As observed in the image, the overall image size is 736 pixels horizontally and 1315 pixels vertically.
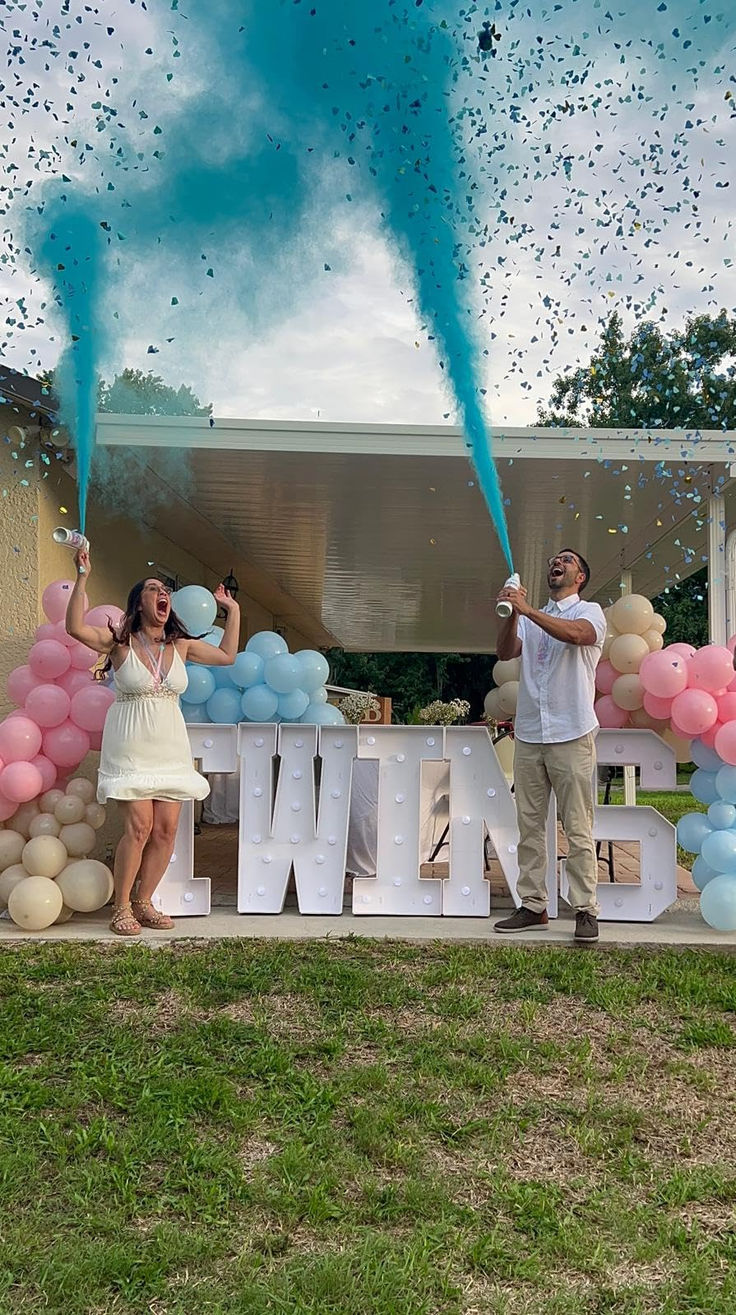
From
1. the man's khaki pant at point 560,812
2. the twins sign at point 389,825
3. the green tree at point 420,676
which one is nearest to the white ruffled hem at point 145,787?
the twins sign at point 389,825

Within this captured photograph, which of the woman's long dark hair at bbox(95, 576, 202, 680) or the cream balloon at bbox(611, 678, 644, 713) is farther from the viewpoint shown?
the cream balloon at bbox(611, 678, 644, 713)

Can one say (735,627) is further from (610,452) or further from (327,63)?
(327,63)

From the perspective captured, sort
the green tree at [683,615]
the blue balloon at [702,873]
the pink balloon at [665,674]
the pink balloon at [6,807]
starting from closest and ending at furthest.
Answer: the pink balloon at [6,807], the blue balloon at [702,873], the pink balloon at [665,674], the green tree at [683,615]

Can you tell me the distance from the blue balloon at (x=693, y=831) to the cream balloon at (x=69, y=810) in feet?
10.6

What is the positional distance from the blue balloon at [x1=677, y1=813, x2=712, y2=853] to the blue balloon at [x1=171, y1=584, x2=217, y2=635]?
2.88m

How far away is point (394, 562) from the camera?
1128 centimetres

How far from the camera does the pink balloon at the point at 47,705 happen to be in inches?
219

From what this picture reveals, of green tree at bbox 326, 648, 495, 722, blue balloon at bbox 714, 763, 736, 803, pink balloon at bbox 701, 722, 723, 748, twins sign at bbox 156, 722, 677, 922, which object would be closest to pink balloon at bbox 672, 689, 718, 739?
pink balloon at bbox 701, 722, 723, 748

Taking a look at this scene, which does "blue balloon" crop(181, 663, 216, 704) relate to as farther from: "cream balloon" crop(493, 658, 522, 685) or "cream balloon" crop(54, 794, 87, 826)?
"cream balloon" crop(493, 658, 522, 685)

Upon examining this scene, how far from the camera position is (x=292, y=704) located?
6.00 m

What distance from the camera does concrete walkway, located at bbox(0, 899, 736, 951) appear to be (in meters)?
5.15

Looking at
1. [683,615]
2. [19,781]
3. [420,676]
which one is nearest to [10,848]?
[19,781]

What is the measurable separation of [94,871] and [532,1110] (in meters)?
2.84

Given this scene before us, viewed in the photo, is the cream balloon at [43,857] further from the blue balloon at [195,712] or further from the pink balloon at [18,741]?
the blue balloon at [195,712]
